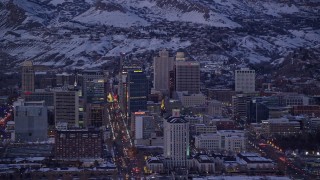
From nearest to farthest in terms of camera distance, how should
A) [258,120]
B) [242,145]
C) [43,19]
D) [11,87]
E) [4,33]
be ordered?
[242,145] → [258,120] → [11,87] → [4,33] → [43,19]

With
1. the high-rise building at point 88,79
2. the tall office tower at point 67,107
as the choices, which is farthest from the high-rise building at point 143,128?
the high-rise building at point 88,79

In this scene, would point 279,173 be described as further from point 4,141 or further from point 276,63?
point 276,63

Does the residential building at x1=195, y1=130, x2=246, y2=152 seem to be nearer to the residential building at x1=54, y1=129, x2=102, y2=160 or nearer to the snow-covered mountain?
the residential building at x1=54, y1=129, x2=102, y2=160

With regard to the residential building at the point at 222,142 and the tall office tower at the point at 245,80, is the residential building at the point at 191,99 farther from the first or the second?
the residential building at the point at 222,142

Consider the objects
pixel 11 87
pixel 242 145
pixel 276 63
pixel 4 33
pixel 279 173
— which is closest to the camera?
pixel 279 173

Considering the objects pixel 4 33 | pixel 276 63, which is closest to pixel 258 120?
pixel 276 63

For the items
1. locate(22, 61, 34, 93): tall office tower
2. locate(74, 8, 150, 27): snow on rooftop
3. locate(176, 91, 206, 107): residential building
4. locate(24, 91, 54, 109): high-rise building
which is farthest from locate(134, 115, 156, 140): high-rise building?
locate(74, 8, 150, 27): snow on rooftop

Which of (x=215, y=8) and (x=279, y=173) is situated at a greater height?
(x=215, y=8)
